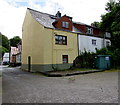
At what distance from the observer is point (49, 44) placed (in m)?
16.1

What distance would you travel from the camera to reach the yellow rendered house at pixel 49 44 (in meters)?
15.8

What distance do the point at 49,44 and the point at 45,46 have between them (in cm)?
73

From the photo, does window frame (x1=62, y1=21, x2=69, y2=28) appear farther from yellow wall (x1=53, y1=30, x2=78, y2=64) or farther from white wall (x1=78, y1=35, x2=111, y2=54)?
white wall (x1=78, y1=35, x2=111, y2=54)

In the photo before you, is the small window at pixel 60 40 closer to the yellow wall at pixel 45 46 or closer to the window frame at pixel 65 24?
the yellow wall at pixel 45 46

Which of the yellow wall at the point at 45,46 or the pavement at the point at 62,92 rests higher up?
the yellow wall at the point at 45,46

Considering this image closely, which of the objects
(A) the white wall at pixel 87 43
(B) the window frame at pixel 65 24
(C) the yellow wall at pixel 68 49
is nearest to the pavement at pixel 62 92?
(C) the yellow wall at pixel 68 49

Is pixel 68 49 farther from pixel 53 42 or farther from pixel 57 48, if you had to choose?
pixel 53 42

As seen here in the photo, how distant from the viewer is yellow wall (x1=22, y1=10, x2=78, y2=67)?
621 inches

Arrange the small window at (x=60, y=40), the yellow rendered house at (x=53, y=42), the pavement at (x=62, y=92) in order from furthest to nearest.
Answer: the small window at (x=60, y=40) → the yellow rendered house at (x=53, y=42) → the pavement at (x=62, y=92)

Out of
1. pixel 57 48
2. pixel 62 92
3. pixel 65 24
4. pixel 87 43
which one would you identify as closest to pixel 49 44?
pixel 57 48

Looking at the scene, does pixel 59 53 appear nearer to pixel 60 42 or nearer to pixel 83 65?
pixel 60 42

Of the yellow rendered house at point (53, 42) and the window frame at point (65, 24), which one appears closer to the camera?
the yellow rendered house at point (53, 42)

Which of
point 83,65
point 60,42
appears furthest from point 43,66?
point 83,65

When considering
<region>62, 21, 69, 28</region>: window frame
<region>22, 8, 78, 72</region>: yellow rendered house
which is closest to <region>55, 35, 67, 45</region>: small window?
<region>22, 8, 78, 72</region>: yellow rendered house
